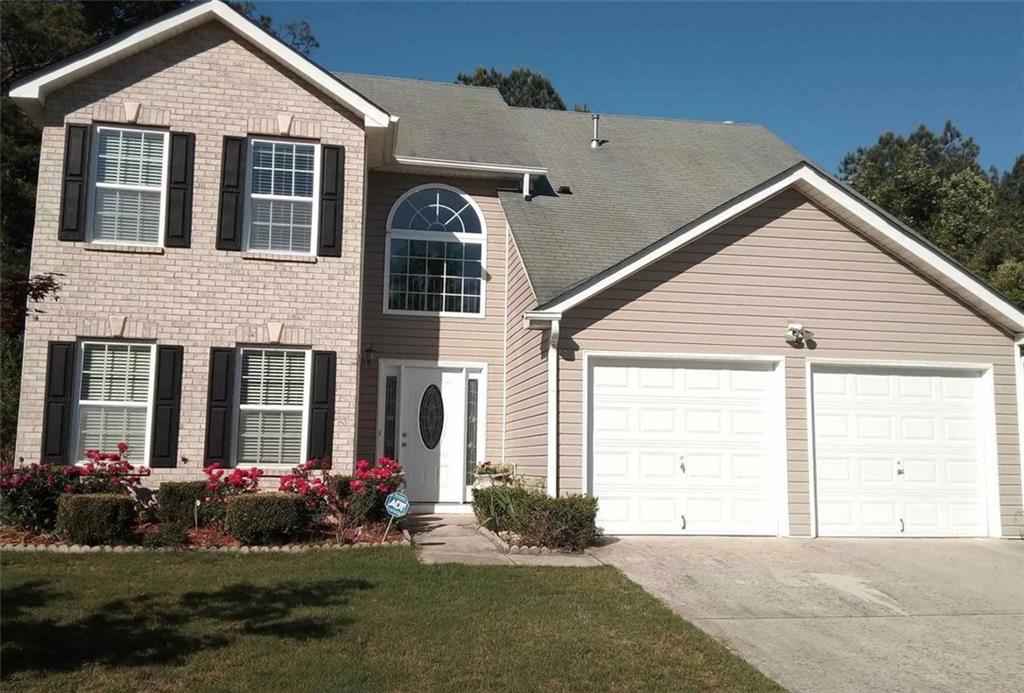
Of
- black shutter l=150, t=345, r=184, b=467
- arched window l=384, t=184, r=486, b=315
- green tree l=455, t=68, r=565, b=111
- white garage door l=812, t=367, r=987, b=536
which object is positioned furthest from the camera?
green tree l=455, t=68, r=565, b=111

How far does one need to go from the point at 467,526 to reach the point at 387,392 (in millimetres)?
2806

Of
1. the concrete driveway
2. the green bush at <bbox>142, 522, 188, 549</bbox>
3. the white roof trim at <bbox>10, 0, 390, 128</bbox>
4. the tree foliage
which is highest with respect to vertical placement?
the tree foliage

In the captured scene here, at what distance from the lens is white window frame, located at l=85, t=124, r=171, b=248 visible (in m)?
11.8

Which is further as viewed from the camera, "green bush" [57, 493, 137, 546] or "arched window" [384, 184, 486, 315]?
"arched window" [384, 184, 486, 315]

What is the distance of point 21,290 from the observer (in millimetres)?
7355

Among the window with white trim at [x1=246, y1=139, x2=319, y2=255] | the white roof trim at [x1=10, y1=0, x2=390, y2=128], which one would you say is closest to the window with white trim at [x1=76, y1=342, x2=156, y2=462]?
the window with white trim at [x1=246, y1=139, x2=319, y2=255]

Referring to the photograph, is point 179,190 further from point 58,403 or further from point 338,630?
point 338,630

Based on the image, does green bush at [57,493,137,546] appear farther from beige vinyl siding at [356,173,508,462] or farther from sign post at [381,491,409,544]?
beige vinyl siding at [356,173,508,462]

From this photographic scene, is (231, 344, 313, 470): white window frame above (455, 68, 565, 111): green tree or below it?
below

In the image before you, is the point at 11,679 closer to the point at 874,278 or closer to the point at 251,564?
the point at 251,564

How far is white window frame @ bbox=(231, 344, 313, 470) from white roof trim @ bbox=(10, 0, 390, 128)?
3.55 metres

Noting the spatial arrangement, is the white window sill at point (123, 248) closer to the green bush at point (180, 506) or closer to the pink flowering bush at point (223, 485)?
the pink flowering bush at point (223, 485)

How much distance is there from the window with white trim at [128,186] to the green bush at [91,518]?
3841 mm

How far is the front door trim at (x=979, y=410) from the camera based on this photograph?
1169 cm
